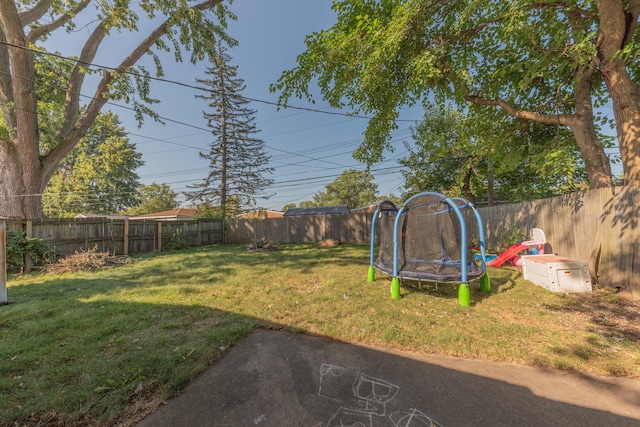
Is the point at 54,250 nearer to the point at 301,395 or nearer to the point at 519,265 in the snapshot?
the point at 301,395

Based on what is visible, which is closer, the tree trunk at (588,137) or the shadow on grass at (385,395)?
the shadow on grass at (385,395)

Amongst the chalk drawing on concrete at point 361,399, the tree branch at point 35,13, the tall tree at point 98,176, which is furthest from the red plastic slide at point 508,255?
the tall tree at point 98,176

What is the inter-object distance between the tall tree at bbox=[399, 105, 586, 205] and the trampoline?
80.9 inches

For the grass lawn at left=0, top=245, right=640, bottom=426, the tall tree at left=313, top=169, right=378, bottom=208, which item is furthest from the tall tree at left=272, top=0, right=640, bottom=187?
the tall tree at left=313, top=169, right=378, bottom=208

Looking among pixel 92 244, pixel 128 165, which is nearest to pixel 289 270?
pixel 92 244

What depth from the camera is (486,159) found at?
973 cm

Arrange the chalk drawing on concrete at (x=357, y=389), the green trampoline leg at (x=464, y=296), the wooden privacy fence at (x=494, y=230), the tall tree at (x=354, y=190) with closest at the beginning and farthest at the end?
the chalk drawing on concrete at (x=357, y=389), the green trampoline leg at (x=464, y=296), the wooden privacy fence at (x=494, y=230), the tall tree at (x=354, y=190)

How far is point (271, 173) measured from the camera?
22.6m

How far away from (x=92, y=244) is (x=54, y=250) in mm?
1165

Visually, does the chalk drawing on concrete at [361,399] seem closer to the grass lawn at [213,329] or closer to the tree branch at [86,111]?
the grass lawn at [213,329]

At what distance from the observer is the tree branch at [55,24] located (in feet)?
28.0

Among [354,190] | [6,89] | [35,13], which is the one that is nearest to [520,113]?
[6,89]

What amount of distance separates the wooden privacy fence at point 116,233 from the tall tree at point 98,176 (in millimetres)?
18066

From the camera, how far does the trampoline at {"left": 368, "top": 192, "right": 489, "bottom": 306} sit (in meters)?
3.92
